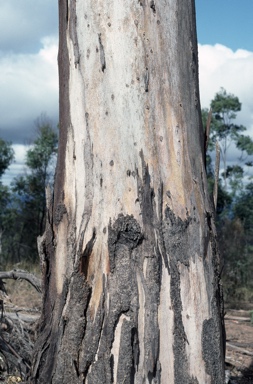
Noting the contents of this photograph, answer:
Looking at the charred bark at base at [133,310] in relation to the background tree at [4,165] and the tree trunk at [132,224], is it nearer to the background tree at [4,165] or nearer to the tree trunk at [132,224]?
the tree trunk at [132,224]

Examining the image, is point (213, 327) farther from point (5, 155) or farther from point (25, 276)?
point (5, 155)

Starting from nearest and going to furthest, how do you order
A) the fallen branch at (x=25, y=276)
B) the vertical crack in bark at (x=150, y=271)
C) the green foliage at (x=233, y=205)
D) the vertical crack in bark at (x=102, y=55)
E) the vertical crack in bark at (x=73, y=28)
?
1. the vertical crack in bark at (x=150, y=271)
2. the vertical crack in bark at (x=102, y=55)
3. the vertical crack in bark at (x=73, y=28)
4. the fallen branch at (x=25, y=276)
5. the green foliage at (x=233, y=205)

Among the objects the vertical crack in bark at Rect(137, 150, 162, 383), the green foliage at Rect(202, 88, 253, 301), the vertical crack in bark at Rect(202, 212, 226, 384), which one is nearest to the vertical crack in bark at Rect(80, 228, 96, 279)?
the vertical crack in bark at Rect(137, 150, 162, 383)

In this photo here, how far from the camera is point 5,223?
18922 millimetres

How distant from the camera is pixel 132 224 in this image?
11.4 ft

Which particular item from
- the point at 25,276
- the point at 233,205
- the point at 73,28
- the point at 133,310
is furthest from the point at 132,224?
the point at 233,205

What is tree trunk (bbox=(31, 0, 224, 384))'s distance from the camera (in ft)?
11.4

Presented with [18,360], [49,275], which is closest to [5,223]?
[18,360]

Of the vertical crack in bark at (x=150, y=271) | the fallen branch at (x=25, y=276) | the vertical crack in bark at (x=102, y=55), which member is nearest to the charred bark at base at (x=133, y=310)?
the vertical crack in bark at (x=150, y=271)

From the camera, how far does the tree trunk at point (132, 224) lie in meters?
3.47

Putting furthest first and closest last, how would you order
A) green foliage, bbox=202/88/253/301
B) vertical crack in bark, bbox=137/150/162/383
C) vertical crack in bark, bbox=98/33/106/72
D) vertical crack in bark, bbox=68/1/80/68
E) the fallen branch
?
green foliage, bbox=202/88/253/301 → the fallen branch → vertical crack in bark, bbox=68/1/80/68 → vertical crack in bark, bbox=98/33/106/72 → vertical crack in bark, bbox=137/150/162/383

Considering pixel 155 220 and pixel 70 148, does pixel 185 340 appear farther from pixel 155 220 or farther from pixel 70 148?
pixel 70 148

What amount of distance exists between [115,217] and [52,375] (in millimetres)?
946

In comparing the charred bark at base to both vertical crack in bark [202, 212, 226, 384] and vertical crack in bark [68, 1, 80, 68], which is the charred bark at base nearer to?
vertical crack in bark [202, 212, 226, 384]
